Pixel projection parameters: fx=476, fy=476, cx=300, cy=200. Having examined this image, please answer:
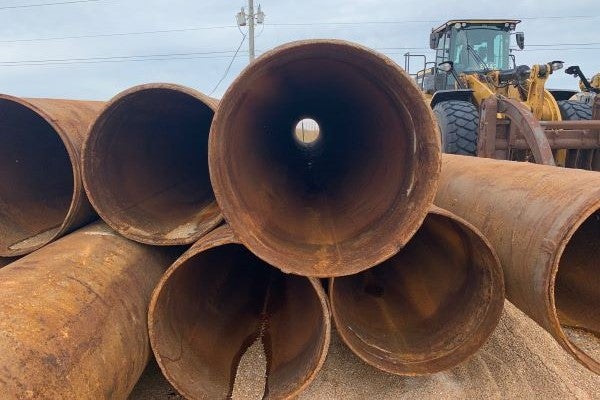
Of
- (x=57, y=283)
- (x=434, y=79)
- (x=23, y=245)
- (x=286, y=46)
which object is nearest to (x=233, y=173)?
(x=286, y=46)

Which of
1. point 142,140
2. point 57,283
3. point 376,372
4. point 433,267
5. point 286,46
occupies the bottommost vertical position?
point 376,372

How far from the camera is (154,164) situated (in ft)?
10.8

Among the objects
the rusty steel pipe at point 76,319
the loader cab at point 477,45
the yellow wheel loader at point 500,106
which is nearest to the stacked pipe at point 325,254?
the rusty steel pipe at point 76,319

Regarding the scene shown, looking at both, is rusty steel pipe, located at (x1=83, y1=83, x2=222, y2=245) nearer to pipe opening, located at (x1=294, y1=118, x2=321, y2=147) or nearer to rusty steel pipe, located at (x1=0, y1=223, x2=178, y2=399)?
rusty steel pipe, located at (x1=0, y1=223, x2=178, y2=399)

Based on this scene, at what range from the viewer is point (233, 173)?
216 cm

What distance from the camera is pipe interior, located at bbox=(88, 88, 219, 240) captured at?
8.26ft

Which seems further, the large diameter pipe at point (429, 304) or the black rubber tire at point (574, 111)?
the black rubber tire at point (574, 111)

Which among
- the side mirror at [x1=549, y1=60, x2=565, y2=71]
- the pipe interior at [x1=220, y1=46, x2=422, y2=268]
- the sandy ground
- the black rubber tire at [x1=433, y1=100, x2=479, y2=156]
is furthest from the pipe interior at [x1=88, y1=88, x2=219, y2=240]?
the side mirror at [x1=549, y1=60, x2=565, y2=71]

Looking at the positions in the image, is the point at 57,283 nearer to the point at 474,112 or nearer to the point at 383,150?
the point at 383,150

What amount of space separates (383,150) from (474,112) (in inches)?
134

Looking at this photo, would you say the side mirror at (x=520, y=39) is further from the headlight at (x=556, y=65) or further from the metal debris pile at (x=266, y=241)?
the metal debris pile at (x=266, y=241)

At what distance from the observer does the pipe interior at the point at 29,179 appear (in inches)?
114

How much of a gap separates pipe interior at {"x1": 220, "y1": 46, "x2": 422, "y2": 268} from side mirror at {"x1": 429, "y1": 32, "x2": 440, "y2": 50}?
4.91 metres

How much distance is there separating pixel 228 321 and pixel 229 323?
0.02 meters
